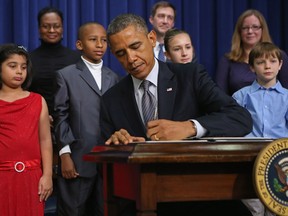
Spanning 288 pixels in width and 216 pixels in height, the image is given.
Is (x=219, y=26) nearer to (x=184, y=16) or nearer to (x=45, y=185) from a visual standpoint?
(x=184, y=16)

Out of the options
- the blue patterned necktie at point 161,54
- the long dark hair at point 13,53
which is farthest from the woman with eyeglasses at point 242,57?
the long dark hair at point 13,53

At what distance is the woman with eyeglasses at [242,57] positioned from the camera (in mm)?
3764

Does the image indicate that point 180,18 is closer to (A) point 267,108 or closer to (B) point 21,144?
(A) point 267,108

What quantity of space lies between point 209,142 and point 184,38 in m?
2.34

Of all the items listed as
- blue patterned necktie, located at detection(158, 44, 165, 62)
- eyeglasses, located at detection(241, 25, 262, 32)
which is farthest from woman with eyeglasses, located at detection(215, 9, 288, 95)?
blue patterned necktie, located at detection(158, 44, 165, 62)

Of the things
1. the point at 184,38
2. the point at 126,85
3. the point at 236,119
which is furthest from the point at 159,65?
the point at 184,38

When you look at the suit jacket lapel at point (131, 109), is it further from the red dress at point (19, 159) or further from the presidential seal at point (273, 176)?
the red dress at point (19, 159)

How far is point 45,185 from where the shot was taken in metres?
2.82

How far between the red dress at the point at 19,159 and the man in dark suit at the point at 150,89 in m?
0.86

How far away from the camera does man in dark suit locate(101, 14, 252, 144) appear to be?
6.36 ft

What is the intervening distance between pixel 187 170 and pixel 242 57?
257 centimetres

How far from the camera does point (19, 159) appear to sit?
9.16 ft

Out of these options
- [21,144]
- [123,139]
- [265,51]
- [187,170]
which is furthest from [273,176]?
[265,51]

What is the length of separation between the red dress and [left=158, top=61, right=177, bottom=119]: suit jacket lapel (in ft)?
3.31
